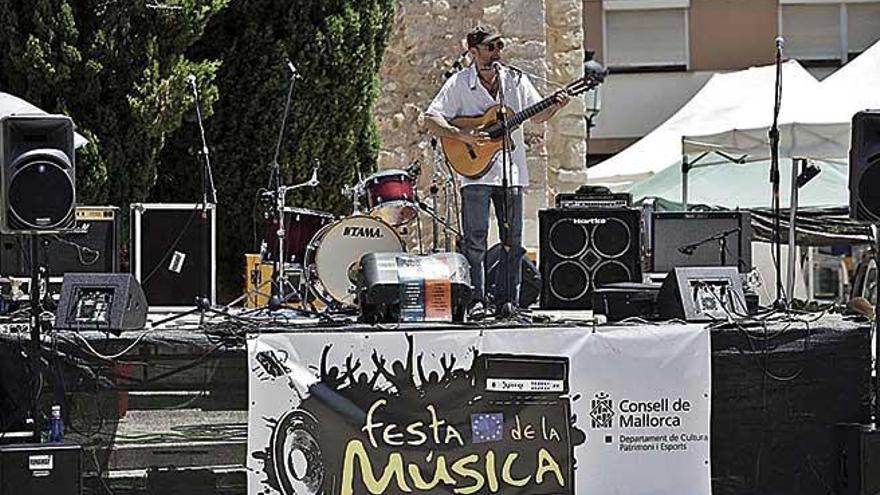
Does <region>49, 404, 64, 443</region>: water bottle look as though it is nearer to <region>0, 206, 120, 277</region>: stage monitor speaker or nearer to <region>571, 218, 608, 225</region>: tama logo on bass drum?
<region>0, 206, 120, 277</region>: stage monitor speaker

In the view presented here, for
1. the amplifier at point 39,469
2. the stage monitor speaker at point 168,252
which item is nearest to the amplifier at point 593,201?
the stage monitor speaker at point 168,252

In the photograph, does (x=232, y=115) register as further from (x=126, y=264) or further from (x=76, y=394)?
(x=76, y=394)

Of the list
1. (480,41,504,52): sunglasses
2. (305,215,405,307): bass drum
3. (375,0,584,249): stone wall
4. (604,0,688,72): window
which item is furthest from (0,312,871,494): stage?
(604,0,688,72): window

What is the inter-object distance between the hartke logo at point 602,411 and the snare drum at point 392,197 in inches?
138

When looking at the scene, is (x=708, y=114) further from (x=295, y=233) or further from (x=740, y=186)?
(x=295, y=233)

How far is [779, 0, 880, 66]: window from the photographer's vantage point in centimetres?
2073

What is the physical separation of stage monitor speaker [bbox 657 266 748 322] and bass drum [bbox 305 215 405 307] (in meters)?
2.79

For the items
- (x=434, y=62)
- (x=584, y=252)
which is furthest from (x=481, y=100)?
(x=434, y=62)

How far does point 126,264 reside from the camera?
9.59 m

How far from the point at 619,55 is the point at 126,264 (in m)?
12.4

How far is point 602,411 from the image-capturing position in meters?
5.98

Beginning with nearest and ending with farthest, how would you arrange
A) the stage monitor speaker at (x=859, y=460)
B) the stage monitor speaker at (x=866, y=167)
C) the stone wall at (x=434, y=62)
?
the stage monitor speaker at (x=859, y=460) < the stage monitor speaker at (x=866, y=167) < the stone wall at (x=434, y=62)

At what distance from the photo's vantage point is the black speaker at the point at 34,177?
5.75 meters

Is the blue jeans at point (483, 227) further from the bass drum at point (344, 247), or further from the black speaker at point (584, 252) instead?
the bass drum at point (344, 247)
